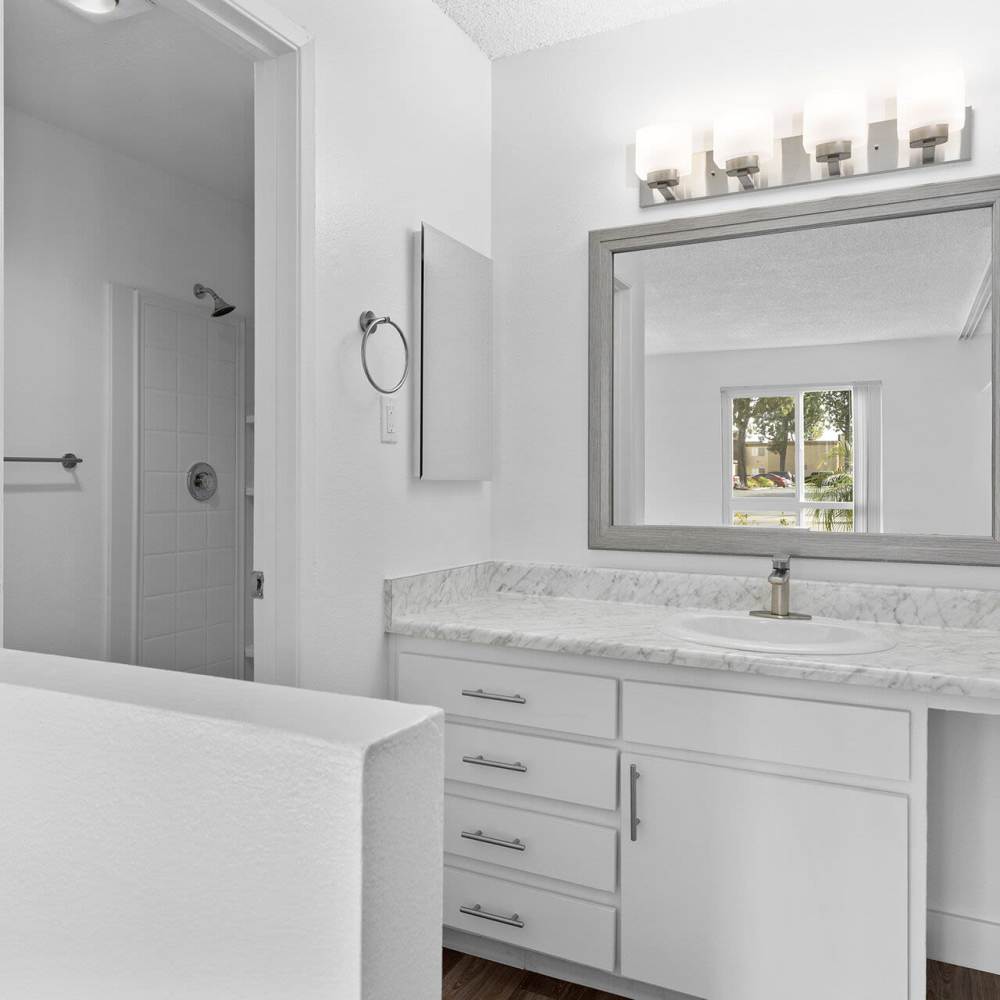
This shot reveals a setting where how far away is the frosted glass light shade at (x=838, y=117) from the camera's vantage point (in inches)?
79.0

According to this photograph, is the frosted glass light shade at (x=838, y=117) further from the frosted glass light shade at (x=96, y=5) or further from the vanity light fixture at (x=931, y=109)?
the frosted glass light shade at (x=96, y=5)

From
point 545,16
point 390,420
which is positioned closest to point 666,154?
point 545,16

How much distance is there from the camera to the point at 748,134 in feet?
6.94

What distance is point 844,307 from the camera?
6.81ft

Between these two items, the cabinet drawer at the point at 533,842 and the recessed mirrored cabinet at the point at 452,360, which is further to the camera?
the recessed mirrored cabinet at the point at 452,360

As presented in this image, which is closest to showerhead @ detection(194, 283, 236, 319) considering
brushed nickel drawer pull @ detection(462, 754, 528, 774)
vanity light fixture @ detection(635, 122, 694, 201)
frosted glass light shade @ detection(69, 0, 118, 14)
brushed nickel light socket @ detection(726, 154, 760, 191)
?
frosted glass light shade @ detection(69, 0, 118, 14)

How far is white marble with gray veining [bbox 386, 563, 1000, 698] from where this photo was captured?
1.57m

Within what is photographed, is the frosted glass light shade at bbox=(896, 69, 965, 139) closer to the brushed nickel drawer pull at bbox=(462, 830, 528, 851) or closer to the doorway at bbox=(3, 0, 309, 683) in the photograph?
the doorway at bbox=(3, 0, 309, 683)

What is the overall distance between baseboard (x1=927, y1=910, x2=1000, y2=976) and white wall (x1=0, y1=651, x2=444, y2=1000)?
183 cm

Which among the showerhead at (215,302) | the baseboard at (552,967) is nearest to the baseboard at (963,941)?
the baseboard at (552,967)

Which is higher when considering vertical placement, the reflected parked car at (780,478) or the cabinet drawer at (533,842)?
the reflected parked car at (780,478)

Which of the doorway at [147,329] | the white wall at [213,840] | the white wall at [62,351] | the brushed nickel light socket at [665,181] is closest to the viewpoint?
the white wall at [213,840]

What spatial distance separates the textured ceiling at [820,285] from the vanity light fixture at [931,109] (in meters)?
0.18

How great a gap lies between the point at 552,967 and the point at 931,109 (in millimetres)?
2169
